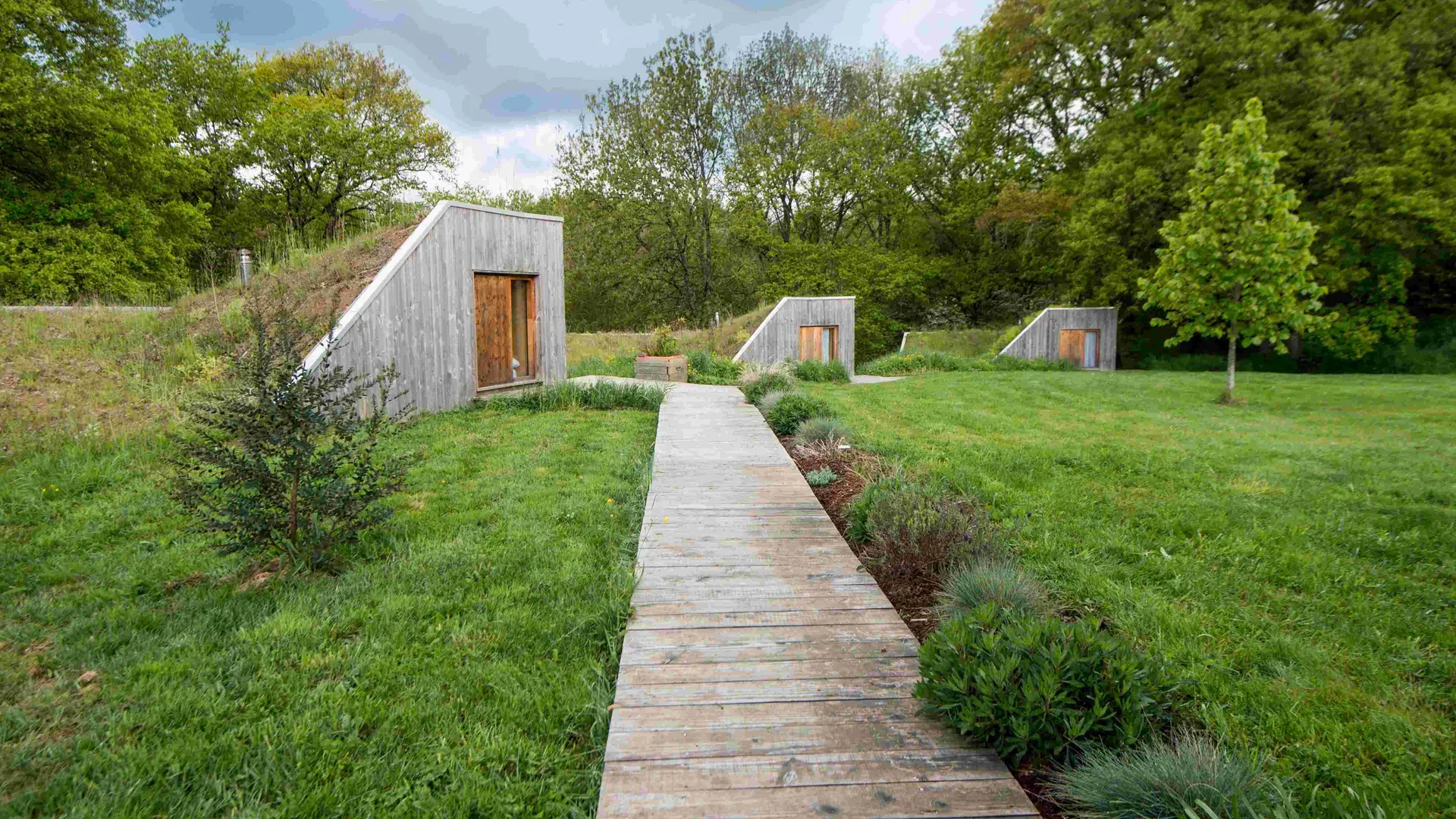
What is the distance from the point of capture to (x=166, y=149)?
1825cm

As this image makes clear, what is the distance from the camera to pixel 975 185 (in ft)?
88.3

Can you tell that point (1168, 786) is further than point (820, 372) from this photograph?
No

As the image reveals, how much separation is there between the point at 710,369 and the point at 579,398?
4260mm

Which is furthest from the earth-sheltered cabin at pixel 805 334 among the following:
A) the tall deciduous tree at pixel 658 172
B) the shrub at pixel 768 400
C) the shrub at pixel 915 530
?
the shrub at pixel 915 530

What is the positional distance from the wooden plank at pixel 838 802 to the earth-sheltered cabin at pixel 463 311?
22.8ft

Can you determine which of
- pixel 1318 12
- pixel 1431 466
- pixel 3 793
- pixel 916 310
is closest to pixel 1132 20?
pixel 1318 12

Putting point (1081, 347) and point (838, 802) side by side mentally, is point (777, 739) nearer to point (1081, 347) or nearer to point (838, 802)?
point (838, 802)

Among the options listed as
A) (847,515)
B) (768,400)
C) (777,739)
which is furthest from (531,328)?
(777,739)

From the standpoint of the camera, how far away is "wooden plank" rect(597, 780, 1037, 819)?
1.88m

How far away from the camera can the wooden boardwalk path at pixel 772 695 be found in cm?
196

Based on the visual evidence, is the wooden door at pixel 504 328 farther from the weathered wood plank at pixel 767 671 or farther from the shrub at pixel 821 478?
the weathered wood plank at pixel 767 671

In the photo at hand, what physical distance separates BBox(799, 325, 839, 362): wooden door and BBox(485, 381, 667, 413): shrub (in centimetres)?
792

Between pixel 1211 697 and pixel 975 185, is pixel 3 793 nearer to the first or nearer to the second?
pixel 1211 697

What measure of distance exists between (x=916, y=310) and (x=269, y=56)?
29.1 metres
